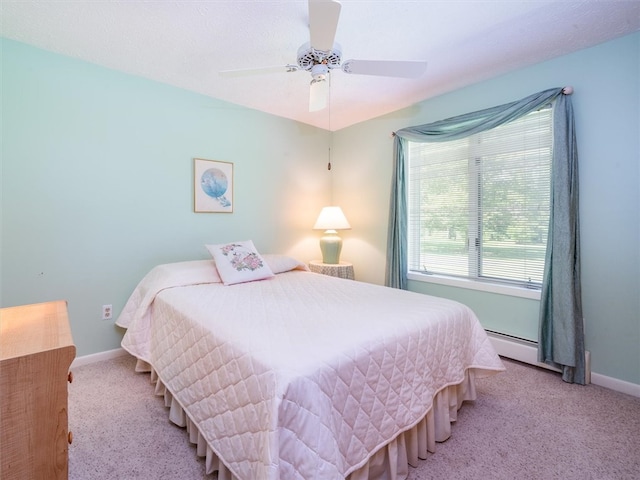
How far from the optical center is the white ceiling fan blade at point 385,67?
1.69 m

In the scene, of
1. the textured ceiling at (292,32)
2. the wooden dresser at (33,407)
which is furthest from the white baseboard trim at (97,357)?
the textured ceiling at (292,32)

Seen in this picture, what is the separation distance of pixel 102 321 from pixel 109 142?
1456 millimetres

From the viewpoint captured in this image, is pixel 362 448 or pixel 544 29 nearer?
pixel 362 448

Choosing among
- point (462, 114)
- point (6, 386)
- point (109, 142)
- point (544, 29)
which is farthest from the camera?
point (462, 114)

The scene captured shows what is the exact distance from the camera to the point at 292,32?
1.92 metres

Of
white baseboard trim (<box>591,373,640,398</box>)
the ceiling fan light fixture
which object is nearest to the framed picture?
the ceiling fan light fixture

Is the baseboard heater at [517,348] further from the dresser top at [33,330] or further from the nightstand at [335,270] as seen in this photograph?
the dresser top at [33,330]

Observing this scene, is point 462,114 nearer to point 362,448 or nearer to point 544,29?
point 544,29

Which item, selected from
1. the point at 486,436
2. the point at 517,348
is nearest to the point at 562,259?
the point at 517,348

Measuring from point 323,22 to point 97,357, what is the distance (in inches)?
113

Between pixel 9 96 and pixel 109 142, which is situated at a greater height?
pixel 9 96

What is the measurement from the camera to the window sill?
2426mm

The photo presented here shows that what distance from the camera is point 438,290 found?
3.00 metres

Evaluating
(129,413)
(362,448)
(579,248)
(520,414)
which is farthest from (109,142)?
(579,248)
